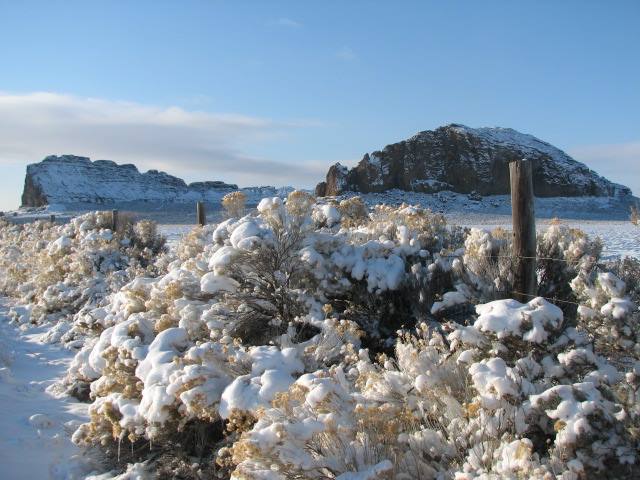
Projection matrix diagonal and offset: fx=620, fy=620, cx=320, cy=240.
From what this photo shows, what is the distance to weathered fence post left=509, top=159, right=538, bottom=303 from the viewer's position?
20.1 feet

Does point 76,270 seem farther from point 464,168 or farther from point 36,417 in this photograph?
point 464,168

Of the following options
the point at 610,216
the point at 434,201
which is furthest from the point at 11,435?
the point at 434,201

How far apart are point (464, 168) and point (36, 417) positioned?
121 ft

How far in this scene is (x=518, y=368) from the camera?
3.94 metres

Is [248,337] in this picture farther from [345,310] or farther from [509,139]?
[509,139]

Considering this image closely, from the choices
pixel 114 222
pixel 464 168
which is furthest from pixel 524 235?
pixel 464 168

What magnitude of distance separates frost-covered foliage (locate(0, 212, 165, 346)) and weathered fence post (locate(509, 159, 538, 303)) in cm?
598

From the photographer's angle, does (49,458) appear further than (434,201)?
No

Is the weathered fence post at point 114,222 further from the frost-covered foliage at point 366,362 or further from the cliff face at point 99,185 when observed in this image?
the cliff face at point 99,185

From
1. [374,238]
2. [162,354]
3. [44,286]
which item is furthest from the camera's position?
[44,286]

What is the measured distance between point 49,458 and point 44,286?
9497 mm

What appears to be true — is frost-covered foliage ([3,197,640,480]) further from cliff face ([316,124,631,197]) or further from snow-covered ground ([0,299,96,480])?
cliff face ([316,124,631,197])

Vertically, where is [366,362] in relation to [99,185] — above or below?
below

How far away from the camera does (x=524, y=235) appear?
618 cm
